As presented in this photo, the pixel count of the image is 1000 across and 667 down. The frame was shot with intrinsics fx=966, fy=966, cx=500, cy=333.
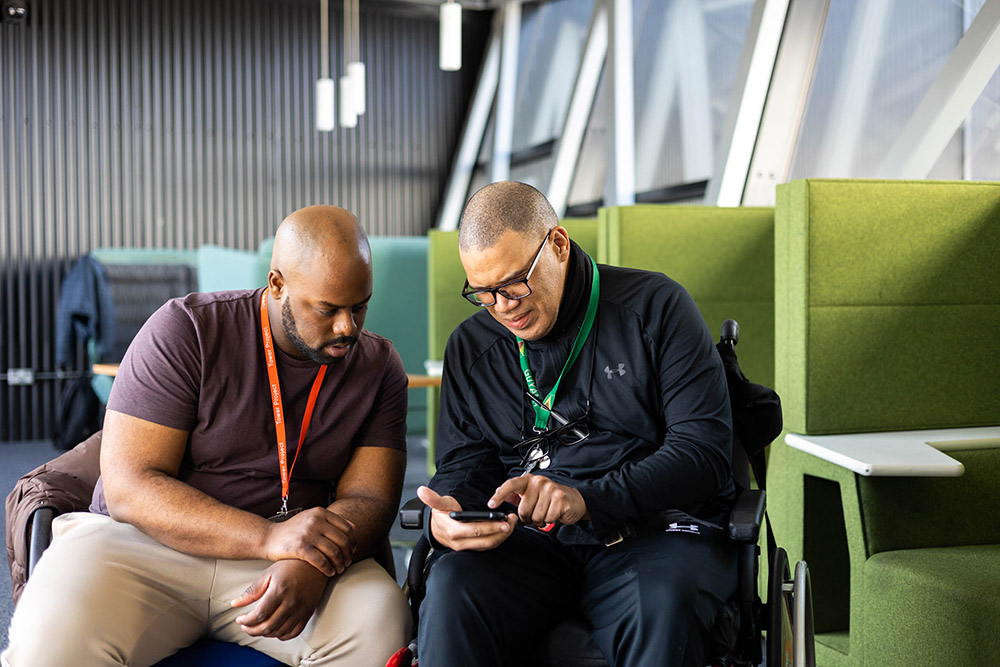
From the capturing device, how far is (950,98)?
3.69 meters

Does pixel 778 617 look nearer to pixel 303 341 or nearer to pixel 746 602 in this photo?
pixel 746 602

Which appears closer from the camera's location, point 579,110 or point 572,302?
point 572,302

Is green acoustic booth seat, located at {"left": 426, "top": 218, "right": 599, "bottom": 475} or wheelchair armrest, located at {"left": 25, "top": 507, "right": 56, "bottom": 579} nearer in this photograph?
wheelchair armrest, located at {"left": 25, "top": 507, "right": 56, "bottom": 579}

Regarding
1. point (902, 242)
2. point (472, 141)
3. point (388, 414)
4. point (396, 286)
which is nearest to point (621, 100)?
point (396, 286)

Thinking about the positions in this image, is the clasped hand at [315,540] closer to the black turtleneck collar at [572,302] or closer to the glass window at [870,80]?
the black turtleneck collar at [572,302]

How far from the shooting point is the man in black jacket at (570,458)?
1.63 meters

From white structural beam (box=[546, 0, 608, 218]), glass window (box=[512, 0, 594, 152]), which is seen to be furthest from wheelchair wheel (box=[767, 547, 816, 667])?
glass window (box=[512, 0, 594, 152])

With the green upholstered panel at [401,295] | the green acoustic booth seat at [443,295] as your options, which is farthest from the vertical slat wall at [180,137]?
the green acoustic booth seat at [443,295]

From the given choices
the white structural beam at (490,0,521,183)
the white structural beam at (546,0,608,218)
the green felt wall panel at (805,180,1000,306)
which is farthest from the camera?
the white structural beam at (490,0,521,183)

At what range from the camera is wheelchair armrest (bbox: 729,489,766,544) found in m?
1.68

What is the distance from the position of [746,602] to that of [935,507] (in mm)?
918

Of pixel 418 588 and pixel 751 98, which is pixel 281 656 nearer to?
pixel 418 588

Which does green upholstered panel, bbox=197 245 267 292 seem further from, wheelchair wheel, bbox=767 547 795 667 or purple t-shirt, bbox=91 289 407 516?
wheelchair wheel, bbox=767 547 795 667

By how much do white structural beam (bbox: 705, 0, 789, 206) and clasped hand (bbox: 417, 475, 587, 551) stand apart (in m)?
3.59
